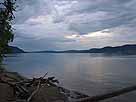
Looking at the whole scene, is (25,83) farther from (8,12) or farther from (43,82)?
(8,12)

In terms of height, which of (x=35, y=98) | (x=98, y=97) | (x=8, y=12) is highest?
(x=8, y=12)

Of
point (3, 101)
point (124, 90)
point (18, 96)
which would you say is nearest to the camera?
point (124, 90)

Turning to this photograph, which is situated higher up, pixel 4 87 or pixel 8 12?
pixel 8 12

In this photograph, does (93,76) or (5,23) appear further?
(93,76)

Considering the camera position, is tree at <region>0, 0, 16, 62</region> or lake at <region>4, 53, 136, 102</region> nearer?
tree at <region>0, 0, 16, 62</region>

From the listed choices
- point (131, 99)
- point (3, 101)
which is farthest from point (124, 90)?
point (131, 99)

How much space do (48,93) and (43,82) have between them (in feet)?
5.72

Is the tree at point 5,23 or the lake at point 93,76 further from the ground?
the tree at point 5,23

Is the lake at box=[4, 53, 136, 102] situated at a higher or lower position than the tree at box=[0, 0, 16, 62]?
lower

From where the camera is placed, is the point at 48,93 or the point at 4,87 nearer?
the point at 4,87

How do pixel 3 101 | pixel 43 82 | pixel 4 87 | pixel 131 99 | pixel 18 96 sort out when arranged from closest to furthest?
1. pixel 3 101
2. pixel 18 96
3. pixel 4 87
4. pixel 43 82
5. pixel 131 99

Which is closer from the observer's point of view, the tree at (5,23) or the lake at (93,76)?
the tree at (5,23)

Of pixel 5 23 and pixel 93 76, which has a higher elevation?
pixel 5 23

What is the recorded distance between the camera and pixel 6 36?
21.9m
